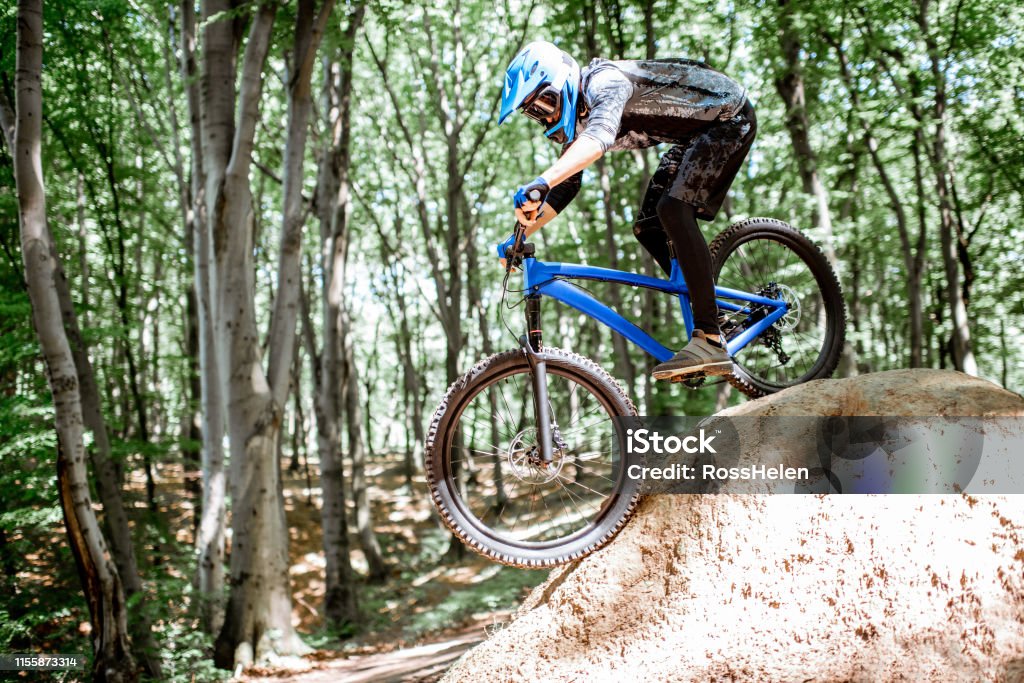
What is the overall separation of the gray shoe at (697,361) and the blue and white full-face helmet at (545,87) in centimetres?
137

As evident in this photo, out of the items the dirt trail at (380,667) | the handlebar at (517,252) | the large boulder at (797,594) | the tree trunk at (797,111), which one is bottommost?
the dirt trail at (380,667)

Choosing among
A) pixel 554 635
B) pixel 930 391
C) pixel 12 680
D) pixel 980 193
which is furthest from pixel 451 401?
pixel 980 193

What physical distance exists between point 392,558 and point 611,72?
16784 mm

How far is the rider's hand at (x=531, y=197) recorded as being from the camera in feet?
11.1

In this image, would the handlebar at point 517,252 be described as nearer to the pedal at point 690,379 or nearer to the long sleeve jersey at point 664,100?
the long sleeve jersey at point 664,100

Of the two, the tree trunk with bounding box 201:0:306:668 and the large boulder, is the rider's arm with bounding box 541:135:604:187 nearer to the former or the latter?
the large boulder

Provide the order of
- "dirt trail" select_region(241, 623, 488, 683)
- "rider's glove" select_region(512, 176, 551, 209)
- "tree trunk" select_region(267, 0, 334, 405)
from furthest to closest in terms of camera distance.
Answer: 1. "tree trunk" select_region(267, 0, 334, 405)
2. "dirt trail" select_region(241, 623, 488, 683)
3. "rider's glove" select_region(512, 176, 551, 209)

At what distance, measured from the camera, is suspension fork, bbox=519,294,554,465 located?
11.7 feet

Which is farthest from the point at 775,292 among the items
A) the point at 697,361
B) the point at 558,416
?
the point at 558,416

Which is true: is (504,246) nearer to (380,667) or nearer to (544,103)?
(544,103)

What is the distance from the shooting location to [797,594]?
3.21 meters

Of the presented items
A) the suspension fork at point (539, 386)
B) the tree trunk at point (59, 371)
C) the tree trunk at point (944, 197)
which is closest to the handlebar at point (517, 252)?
the suspension fork at point (539, 386)

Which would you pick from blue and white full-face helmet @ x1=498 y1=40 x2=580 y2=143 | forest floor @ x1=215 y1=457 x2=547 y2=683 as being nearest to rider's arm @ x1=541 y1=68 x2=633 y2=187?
blue and white full-face helmet @ x1=498 y1=40 x2=580 y2=143

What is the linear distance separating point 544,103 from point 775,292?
2.09m
